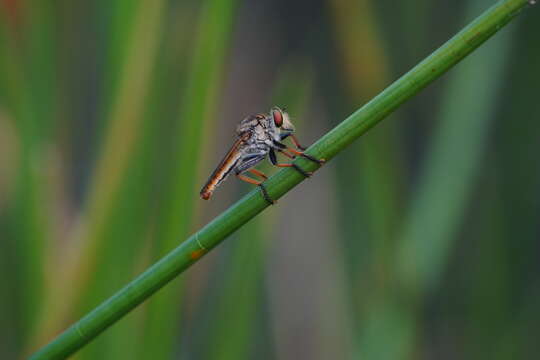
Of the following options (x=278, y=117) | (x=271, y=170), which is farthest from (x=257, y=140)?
(x=271, y=170)

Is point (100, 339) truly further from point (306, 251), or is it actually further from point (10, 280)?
point (306, 251)

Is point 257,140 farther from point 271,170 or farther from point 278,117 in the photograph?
point 271,170

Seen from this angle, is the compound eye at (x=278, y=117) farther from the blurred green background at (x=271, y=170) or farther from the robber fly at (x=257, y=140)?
the blurred green background at (x=271, y=170)

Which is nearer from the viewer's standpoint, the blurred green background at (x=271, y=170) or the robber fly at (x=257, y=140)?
the robber fly at (x=257, y=140)

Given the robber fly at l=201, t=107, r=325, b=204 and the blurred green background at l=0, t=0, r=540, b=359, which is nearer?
the robber fly at l=201, t=107, r=325, b=204

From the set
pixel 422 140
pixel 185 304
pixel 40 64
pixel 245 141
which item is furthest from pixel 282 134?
pixel 422 140

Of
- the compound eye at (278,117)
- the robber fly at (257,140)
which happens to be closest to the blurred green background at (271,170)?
the robber fly at (257,140)

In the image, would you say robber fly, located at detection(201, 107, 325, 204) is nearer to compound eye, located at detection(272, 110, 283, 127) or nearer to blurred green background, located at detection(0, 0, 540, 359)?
compound eye, located at detection(272, 110, 283, 127)

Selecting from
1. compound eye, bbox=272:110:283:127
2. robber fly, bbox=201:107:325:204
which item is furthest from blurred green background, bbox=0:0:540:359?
compound eye, bbox=272:110:283:127
